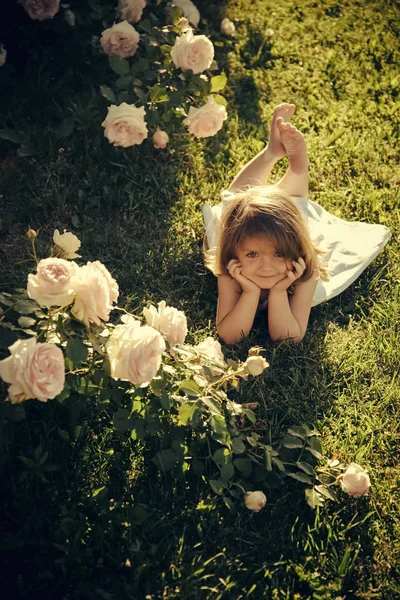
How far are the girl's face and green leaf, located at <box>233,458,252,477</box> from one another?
87cm

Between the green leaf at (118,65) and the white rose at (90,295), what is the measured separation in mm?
1727

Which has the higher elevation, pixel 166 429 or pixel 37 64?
pixel 37 64

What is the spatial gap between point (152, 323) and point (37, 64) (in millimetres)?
2254

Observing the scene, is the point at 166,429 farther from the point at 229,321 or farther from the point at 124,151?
the point at 124,151

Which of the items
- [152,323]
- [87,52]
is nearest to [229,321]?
[152,323]

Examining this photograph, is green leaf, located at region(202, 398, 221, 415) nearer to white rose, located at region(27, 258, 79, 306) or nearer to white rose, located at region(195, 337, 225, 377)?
white rose, located at region(195, 337, 225, 377)

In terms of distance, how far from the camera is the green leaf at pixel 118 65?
336 centimetres

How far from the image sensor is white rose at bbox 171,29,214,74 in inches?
132

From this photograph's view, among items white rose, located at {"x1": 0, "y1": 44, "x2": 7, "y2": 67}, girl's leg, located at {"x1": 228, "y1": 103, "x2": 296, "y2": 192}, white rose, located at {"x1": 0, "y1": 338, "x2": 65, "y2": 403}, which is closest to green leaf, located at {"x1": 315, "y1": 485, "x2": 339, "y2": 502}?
white rose, located at {"x1": 0, "y1": 338, "x2": 65, "y2": 403}

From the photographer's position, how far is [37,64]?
3.84 m

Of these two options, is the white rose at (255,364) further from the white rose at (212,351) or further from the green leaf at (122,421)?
the green leaf at (122,421)

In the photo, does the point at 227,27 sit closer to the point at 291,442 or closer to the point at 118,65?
the point at 118,65

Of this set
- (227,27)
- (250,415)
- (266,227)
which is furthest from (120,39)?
(250,415)

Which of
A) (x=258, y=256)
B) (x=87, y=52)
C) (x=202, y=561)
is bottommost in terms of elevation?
(x=202, y=561)
